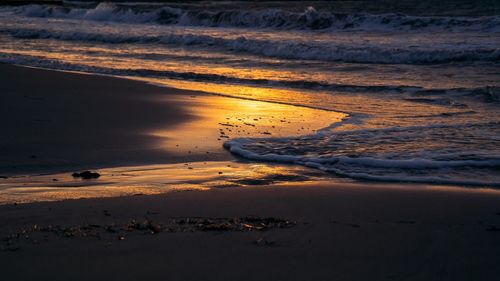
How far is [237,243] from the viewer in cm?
385

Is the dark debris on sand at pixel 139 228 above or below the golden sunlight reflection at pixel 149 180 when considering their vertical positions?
above

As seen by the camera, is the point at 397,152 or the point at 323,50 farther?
the point at 323,50

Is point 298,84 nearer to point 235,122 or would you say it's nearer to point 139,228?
point 235,122

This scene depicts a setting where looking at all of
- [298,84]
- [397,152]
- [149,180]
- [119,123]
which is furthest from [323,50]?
[149,180]

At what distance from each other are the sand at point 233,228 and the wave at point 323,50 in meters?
10.1

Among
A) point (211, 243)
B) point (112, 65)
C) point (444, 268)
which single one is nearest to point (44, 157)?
point (211, 243)

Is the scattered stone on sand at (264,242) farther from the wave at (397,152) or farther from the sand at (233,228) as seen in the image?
the wave at (397,152)

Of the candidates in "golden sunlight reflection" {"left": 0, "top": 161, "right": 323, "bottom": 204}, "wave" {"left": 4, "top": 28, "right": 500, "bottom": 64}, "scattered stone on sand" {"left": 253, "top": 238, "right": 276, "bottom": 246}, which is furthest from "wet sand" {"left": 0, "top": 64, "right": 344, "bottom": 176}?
"wave" {"left": 4, "top": 28, "right": 500, "bottom": 64}

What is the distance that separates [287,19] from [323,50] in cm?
1035

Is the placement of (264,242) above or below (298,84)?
above

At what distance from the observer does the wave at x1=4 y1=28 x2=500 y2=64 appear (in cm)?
1570

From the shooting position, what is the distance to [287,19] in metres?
27.6

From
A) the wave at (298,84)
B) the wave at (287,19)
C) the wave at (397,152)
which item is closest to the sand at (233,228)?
the wave at (397,152)

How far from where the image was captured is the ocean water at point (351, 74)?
6508mm
